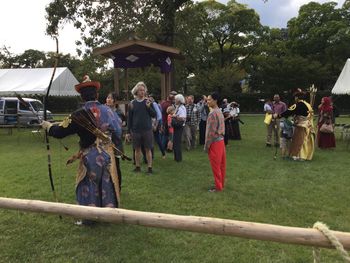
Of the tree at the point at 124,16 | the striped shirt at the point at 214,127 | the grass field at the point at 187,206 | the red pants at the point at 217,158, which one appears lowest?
the grass field at the point at 187,206

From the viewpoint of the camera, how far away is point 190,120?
12.4 metres

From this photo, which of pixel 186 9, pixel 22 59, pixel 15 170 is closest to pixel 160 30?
pixel 186 9

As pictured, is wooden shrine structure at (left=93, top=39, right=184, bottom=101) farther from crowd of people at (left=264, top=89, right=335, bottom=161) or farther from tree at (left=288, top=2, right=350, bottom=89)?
tree at (left=288, top=2, right=350, bottom=89)

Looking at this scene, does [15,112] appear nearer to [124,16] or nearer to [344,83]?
[124,16]

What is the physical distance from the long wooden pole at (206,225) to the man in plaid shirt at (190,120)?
9.09 meters

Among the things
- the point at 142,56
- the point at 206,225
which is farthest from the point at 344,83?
the point at 206,225

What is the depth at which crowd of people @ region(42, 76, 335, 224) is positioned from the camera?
5.07 meters

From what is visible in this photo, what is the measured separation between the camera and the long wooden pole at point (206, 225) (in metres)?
2.43

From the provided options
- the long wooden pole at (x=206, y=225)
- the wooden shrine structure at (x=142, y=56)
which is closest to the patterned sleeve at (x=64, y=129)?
the long wooden pole at (x=206, y=225)

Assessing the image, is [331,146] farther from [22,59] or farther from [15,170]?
[22,59]

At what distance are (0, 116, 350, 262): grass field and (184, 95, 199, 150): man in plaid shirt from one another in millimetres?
1277

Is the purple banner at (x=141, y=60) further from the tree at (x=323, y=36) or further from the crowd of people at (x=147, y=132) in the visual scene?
→ the tree at (x=323, y=36)

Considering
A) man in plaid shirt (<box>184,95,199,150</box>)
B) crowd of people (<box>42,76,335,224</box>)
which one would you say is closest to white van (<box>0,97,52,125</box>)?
man in plaid shirt (<box>184,95,199,150</box>)

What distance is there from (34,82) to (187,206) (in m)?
14.8
